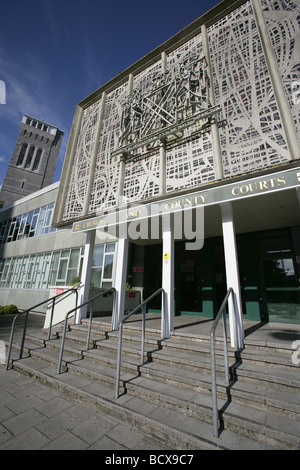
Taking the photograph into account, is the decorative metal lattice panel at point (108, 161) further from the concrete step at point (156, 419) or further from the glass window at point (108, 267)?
the concrete step at point (156, 419)

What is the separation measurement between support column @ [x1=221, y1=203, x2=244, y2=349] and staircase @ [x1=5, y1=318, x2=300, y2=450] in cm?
25

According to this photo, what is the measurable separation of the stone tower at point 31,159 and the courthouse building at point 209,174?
127 feet

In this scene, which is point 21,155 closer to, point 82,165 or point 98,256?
point 82,165

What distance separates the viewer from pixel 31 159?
48.2 meters

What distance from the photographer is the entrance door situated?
579cm

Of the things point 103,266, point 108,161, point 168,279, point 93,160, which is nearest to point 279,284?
point 168,279

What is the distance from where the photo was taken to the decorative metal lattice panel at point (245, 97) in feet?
17.0

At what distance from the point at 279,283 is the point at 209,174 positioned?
383 centimetres

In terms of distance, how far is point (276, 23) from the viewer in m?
5.94

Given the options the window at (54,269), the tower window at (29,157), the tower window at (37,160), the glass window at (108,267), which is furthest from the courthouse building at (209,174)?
the tower window at (37,160)

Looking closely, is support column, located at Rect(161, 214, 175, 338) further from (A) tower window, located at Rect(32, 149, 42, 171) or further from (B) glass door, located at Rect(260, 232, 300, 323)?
(A) tower window, located at Rect(32, 149, 42, 171)

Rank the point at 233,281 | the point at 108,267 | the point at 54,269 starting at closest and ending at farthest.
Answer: the point at 233,281, the point at 108,267, the point at 54,269
